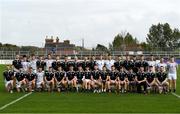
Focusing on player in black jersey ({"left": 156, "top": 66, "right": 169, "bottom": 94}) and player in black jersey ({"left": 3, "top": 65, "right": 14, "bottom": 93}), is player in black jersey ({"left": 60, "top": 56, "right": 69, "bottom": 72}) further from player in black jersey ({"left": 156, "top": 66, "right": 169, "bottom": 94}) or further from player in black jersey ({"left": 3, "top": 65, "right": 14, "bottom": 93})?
player in black jersey ({"left": 156, "top": 66, "right": 169, "bottom": 94})

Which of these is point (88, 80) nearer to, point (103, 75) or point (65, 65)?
point (103, 75)

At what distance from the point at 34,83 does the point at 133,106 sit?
6560mm

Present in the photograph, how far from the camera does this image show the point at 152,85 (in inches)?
800

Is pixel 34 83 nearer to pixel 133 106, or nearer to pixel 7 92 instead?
pixel 7 92

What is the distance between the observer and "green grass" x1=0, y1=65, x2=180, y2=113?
47.7 ft

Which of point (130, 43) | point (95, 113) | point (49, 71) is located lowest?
point (95, 113)

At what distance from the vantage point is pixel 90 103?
16344 mm

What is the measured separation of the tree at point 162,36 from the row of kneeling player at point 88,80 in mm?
75594

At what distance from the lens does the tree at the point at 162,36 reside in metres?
95.6

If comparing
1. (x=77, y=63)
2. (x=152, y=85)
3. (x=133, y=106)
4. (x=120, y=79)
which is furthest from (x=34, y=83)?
(x=133, y=106)

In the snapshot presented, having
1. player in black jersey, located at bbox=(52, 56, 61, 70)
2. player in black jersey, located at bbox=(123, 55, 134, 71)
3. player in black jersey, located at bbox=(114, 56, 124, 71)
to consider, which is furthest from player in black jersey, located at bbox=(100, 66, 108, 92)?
player in black jersey, located at bbox=(52, 56, 61, 70)

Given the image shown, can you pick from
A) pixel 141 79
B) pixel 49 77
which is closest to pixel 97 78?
pixel 141 79

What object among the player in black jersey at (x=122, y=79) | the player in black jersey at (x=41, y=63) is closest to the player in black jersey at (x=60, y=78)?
the player in black jersey at (x=41, y=63)

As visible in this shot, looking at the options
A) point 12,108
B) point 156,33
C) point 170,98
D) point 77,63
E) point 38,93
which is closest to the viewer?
point 12,108
